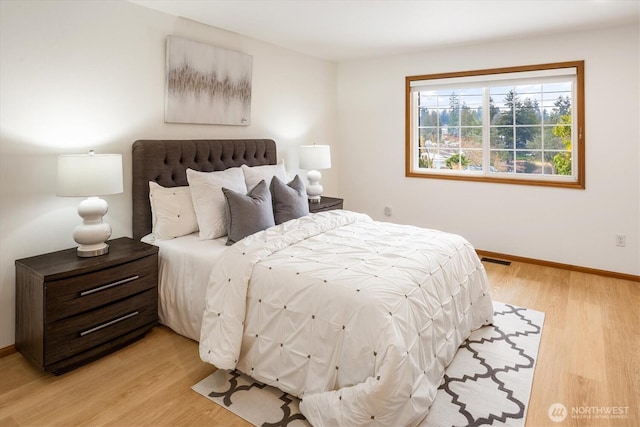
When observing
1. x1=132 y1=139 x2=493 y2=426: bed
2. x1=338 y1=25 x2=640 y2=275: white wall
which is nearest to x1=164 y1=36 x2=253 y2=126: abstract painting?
x1=132 y1=139 x2=493 y2=426: bed

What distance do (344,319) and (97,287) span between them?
1.51 metres

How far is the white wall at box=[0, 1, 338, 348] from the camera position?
2439 mm

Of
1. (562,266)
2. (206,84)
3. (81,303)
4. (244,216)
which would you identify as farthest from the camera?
(562,266)

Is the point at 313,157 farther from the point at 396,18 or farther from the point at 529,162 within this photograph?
the point at 529,162

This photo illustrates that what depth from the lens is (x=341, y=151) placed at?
17.9 feet

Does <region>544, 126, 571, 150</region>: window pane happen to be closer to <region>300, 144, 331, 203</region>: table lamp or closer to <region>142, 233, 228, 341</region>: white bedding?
<region>300, 144, 331, 203</region>: table lamp

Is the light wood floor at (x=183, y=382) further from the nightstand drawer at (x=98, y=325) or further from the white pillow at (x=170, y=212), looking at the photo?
the white pillow at (x=170, y=212)

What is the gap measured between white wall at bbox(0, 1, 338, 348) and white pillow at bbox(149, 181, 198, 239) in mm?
283

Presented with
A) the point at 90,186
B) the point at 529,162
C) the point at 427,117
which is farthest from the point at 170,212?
the point at 529,162

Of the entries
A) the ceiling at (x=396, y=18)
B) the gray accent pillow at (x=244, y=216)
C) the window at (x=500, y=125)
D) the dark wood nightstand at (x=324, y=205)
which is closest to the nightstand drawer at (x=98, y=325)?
the gray accent pillow at (x=244, y=216)

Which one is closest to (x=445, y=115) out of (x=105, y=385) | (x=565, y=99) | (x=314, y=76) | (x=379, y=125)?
(x=379, y=125)

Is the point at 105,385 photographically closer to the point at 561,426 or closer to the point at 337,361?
the point at 337,361

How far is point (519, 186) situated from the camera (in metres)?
4.25

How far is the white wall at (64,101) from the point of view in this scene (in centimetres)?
244
